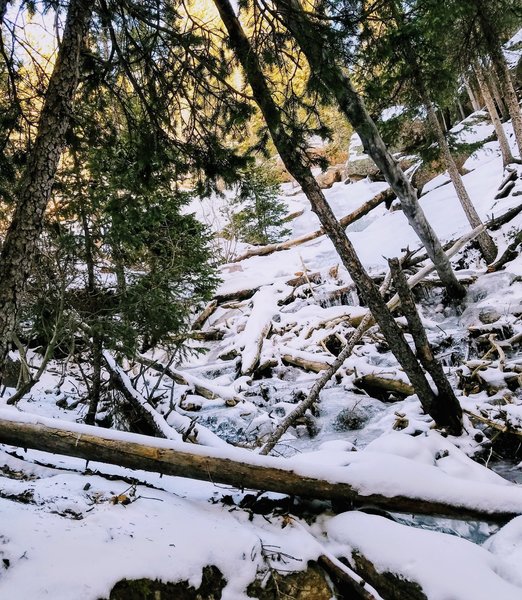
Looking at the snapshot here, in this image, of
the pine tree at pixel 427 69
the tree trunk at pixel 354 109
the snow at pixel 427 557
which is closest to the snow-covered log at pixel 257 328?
the tree trunk at pixel 354 109

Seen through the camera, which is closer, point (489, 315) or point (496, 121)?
point (489, 315)

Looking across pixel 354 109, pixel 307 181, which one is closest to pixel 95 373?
pixel 307 181

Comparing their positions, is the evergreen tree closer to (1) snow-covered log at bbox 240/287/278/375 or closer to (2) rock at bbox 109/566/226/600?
(1) snow-covered log at bbox 240/287/278/375

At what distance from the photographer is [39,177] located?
289 cm

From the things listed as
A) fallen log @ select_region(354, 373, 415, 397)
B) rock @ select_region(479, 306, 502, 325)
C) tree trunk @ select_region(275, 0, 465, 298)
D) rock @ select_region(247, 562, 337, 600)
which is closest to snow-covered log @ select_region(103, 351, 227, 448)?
rock @ select_region(247, 562, 337, 600)

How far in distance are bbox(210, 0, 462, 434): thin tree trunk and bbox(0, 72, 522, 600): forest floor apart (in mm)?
1053

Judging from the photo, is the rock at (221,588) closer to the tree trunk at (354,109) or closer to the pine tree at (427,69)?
the tree trunk at (354,109)

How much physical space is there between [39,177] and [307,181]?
8.54 ft

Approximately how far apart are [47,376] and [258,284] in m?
7.81

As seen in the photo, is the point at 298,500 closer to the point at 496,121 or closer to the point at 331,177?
the point at 496,121

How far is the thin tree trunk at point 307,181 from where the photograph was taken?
13.1 ft

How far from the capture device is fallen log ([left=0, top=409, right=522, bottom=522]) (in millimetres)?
2498

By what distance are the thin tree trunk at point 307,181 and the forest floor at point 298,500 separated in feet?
3.45

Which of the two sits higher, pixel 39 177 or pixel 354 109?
pixel 354 109
